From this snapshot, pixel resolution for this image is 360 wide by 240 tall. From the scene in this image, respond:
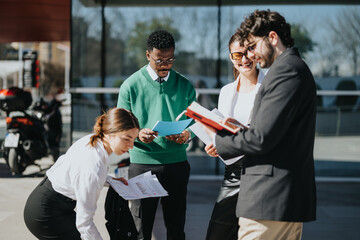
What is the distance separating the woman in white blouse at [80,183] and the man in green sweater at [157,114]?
23.2 inches

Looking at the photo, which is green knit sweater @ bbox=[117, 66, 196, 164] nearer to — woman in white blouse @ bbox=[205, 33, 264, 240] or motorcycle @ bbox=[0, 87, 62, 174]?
woman in white blouse @ bbox=[205, 33, 264, 240]

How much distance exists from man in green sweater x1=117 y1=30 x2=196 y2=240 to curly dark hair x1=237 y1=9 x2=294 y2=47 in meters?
0.89

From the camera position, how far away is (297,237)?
2242 mm

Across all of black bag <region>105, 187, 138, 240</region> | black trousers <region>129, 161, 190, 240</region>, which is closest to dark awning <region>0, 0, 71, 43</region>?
black trousers <region>129, 161, 190, 240</region>

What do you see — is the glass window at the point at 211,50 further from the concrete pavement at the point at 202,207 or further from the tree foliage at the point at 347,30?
the concrete pavement at the point at 202,207

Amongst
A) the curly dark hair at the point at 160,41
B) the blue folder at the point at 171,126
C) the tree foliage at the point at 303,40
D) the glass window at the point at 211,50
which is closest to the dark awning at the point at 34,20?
the glass window at the point at 211,50

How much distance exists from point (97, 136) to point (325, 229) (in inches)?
115

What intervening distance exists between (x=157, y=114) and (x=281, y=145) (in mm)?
1144

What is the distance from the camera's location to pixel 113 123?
2.30 meters

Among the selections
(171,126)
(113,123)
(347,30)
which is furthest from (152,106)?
(347,30)

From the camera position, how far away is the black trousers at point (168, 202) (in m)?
2.97

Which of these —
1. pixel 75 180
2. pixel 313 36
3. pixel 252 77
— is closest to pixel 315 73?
pixel 313 36

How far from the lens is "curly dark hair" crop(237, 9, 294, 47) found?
2.11m

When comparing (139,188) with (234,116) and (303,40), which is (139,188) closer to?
(234,116)
